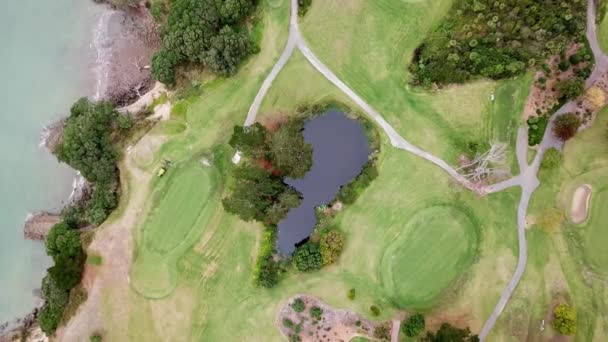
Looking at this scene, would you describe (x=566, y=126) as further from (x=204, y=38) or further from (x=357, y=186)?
(x=204, y=38)

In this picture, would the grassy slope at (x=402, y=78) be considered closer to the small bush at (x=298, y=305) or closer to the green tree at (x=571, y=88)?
the green tree at (x=571, y=88)

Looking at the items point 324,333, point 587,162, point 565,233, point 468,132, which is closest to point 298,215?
point 324,333

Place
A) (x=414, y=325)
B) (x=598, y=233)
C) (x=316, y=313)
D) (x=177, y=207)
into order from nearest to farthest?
1. (x=414, y=325)
2. (x=316, y=313)
3. (x=598, y=233)
4. (x=177, y=207)

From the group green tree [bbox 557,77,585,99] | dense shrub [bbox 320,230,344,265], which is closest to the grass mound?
dense shrub [bbox 320,230,344,265]

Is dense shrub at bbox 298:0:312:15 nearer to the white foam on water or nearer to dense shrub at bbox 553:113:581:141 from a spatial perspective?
the white foam on water

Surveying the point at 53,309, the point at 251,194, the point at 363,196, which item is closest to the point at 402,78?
the point at 363,196

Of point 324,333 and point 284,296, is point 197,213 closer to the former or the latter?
point 284,296
